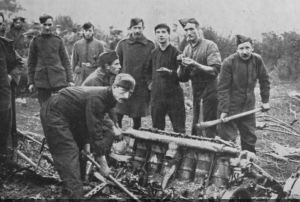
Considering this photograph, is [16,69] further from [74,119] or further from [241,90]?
[241,90]

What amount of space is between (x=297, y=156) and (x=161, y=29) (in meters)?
2.77

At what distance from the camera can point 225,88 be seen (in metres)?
5.58

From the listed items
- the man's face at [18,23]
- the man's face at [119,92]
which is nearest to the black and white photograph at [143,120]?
the man's face at [119,92]

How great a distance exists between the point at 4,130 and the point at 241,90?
10.6ft

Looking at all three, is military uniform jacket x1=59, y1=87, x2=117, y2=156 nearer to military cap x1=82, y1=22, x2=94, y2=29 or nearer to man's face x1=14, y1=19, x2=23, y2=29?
military cap x1=82, y1=22, x2=94, y2=29

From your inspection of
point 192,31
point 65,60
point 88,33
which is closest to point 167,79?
point 192,31

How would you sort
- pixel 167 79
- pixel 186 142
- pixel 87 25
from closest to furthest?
pixel 186 142 < pixel 167 79 < pixel 87 25

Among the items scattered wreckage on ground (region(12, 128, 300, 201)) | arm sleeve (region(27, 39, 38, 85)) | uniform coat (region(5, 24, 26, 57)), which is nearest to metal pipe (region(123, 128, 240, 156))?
scattered wreckage on ground (region(12, 128, 300, 201))

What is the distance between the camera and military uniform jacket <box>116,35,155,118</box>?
6.27 m

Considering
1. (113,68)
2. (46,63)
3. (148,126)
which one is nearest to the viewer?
(113,68)

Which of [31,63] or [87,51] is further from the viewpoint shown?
[87,51]

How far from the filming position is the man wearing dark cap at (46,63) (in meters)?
6.29

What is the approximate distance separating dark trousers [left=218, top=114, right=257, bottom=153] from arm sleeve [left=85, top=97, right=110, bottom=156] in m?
2.26

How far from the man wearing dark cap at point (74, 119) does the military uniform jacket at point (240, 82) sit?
1.94 metres
